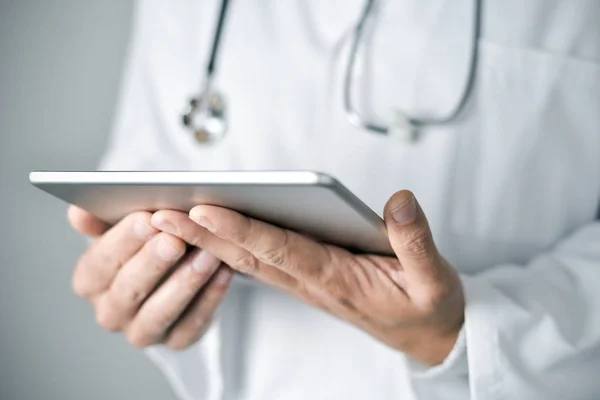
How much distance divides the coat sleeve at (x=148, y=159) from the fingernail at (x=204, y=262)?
21 centimetres

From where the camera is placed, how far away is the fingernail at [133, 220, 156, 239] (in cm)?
53

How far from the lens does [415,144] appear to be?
2.39ft

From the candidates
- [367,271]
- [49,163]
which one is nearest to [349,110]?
[367,271]

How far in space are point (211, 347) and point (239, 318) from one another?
52 mm

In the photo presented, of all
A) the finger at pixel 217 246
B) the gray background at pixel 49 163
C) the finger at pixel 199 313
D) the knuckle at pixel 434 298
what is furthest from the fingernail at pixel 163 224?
the gray background at pixel 49 163

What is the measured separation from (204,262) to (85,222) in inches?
5.7

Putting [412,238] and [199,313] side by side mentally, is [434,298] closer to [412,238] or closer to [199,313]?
[412,238]

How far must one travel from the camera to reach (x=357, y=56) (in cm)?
74

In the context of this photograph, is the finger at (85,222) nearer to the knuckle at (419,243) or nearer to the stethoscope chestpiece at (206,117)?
the stethoscope chestpiece at (206,117)

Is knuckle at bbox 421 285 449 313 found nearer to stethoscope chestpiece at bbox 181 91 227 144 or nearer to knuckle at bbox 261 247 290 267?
knuckle at bbox 261 247 290 267

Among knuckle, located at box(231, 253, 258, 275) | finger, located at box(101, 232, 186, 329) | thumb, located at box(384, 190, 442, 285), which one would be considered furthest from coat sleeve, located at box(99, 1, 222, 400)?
thumb, located at box(384, 190, 442, 285)

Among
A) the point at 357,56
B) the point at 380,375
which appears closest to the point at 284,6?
the point at 357,56

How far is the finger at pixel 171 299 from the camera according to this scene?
0.58m

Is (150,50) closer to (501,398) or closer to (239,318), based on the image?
(239,318)
